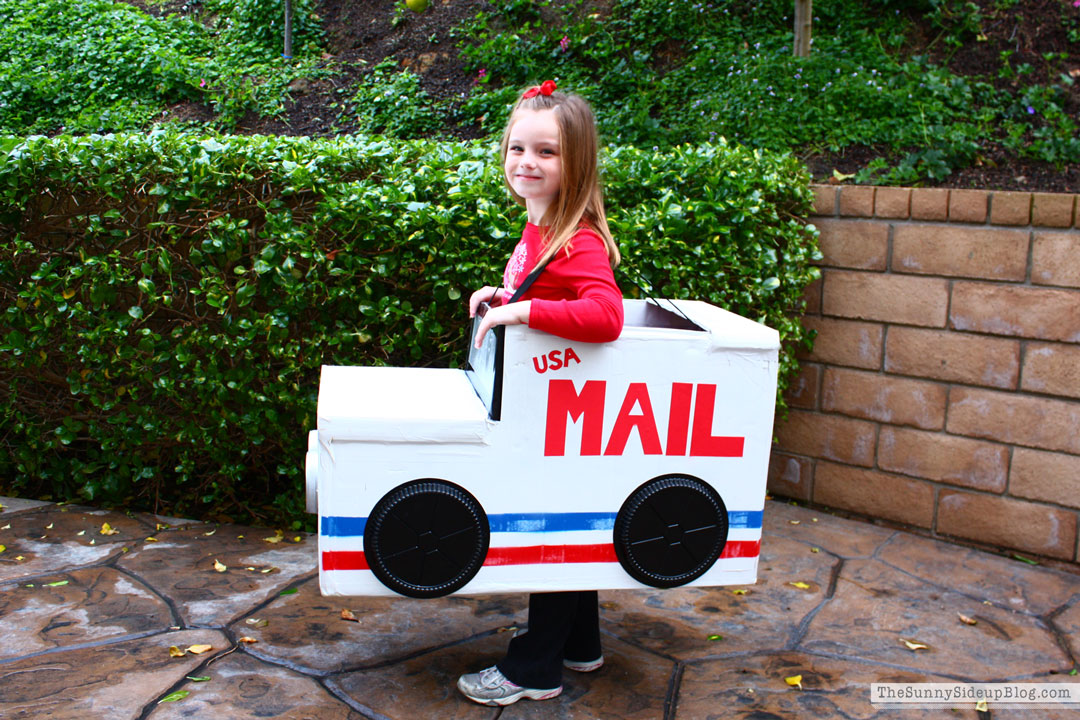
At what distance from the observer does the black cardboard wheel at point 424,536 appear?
2064 mm

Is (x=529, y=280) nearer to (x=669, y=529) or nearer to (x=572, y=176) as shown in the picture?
(x=572, y=176)

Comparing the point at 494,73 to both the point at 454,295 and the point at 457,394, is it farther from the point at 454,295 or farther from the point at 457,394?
the point at 457,394

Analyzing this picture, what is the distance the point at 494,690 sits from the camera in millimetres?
2332

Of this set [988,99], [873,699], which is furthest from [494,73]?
[873,699]

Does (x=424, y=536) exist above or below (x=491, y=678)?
above

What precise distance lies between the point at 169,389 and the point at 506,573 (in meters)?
1.78

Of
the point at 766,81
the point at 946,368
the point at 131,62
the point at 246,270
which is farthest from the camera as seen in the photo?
the point at 131,62

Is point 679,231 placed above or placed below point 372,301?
above

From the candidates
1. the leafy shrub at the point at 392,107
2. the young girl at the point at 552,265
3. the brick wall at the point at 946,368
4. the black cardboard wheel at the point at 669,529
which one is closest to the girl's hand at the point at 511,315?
the young girl at the point at 552,265

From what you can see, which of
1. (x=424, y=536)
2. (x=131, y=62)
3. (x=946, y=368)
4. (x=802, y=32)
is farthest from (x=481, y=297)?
(x=131, y=62)

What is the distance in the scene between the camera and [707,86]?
19.9 ft

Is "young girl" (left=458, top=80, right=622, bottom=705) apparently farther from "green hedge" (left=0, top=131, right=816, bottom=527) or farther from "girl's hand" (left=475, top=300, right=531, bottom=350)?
"green hedge" (left=0, top=131, right=816, bottom=527)

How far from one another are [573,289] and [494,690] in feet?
3.51

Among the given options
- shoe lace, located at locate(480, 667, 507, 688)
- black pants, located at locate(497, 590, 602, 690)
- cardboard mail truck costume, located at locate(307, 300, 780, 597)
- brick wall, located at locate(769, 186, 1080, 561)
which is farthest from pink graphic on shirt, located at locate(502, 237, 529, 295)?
brick wall, located at locate(769, 186, 1080, 561)
